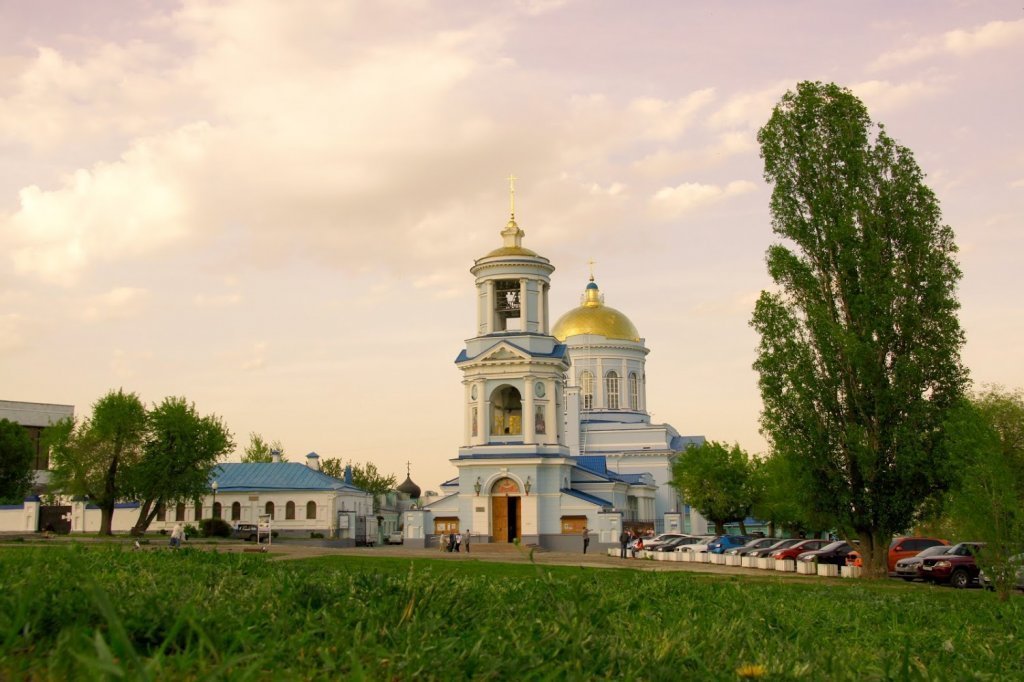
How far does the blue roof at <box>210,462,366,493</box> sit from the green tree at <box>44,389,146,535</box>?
1212 centimetres

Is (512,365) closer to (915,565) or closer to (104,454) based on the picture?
(104,454)

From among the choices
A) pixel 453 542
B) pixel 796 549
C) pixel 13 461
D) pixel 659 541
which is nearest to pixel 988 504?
pixel 796 549

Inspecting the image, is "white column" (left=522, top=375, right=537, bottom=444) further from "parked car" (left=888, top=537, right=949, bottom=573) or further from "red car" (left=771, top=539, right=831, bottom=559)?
"parked car" (left=888, top=537, right=949, bottom=573)

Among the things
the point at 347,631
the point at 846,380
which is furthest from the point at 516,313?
the point at 347,631

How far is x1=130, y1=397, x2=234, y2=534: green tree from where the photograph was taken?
1901 inches

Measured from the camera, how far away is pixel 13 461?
6309cm

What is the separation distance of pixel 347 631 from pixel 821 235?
27260mm

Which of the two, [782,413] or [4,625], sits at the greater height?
[782,413]

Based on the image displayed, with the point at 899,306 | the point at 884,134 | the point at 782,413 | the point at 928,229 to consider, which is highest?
the point at 884,134

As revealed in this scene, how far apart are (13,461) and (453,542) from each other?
33.3 metres

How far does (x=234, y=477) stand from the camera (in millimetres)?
64812

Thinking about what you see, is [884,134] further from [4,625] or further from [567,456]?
[4,625]

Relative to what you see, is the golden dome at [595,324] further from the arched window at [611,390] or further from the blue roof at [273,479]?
the blue roof at [273,479]

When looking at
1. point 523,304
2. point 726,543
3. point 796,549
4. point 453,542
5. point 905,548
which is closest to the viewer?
point 905,548
